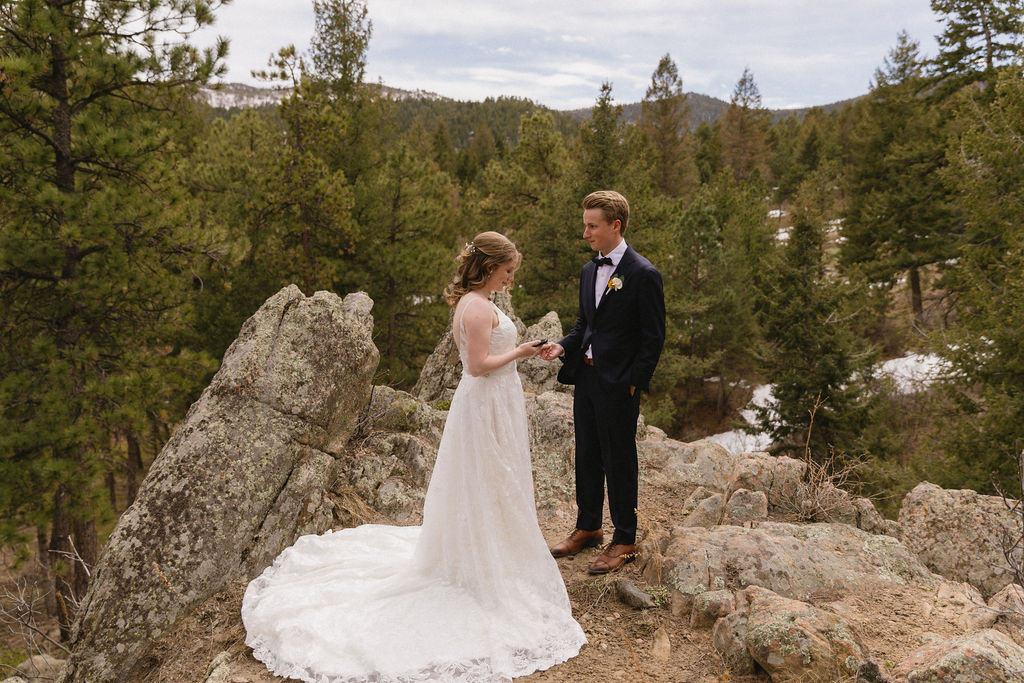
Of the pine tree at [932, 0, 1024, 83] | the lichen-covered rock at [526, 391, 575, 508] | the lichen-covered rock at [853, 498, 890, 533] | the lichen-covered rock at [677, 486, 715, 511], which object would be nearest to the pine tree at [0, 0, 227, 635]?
the lichen-covered rock at [526, 391, 575, 508]

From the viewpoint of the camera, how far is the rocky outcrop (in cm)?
334

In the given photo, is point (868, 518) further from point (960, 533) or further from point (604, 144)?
point (604, 144)

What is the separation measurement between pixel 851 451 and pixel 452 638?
13.0m

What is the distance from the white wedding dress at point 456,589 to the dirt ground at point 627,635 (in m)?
0.16

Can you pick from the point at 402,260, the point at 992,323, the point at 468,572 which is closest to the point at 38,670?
the point at 468,572

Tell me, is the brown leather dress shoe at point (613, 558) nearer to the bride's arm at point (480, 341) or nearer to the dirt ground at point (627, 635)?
the dirt ground at point (627, 635)

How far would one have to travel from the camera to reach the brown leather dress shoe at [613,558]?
182 inches

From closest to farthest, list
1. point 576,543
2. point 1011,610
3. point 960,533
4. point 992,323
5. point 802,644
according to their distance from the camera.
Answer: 1. point 802,644
2. point 1011,610
3. point 576,543
4. point 960,533
5. point 992,323

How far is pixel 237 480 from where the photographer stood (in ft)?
16.4

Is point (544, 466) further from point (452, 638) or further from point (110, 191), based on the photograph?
point (110, 191)

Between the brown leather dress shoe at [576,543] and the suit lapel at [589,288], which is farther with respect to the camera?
the brown leather dress shoe at [576,543]

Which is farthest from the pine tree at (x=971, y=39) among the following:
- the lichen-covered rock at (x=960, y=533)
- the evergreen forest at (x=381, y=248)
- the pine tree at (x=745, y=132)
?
the pine tree at (x=745, y=132)

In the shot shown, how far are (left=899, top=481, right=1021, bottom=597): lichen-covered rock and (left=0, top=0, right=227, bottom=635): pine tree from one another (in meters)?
10.2

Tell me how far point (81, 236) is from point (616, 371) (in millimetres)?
8188
